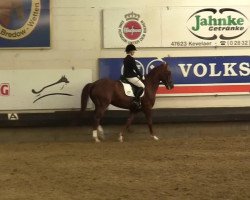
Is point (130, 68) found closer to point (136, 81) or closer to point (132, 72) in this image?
point (132, 72)

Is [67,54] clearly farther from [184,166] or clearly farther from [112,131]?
[184,166]

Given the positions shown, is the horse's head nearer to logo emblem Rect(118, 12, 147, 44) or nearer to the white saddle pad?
the white saddle pad

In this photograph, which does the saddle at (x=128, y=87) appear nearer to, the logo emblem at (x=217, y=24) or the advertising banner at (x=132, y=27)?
the advertising banner at (x=132, y=27)

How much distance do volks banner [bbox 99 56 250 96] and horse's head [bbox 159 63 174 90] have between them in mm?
341

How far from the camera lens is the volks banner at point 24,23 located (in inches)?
464

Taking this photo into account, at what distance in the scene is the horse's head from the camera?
1185 cm

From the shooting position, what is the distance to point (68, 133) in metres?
12.2

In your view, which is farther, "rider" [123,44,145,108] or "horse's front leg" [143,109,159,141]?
"horse's front leg" [143,109,159,141]

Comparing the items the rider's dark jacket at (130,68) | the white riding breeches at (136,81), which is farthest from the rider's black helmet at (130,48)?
the white riding breeches at (136,81)

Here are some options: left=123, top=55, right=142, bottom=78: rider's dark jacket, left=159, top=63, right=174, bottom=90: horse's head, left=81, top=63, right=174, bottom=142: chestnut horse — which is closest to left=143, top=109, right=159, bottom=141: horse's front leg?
left=81, top=63, right=174, bottom=142: chestnut horse

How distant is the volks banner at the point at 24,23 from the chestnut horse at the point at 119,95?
1579 mm

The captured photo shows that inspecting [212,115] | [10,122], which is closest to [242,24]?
[212,115]

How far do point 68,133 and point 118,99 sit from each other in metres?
1.48

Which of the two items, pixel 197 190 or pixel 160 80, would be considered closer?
pixel 197 190
